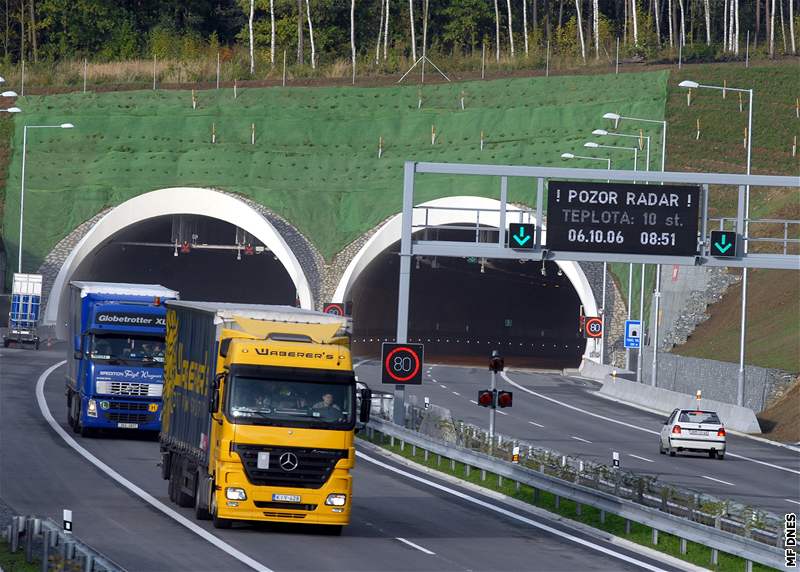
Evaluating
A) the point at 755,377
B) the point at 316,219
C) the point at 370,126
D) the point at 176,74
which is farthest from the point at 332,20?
the point at 755,377

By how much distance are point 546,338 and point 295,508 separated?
8216 cm

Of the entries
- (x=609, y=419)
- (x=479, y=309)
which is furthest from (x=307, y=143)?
(x=609, y=419)

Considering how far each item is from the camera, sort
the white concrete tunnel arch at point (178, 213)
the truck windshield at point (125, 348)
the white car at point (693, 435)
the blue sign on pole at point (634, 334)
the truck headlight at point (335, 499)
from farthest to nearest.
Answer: the white concrete tunnel arch at point (178, 213) → the blue sign on pole at point (634, 334) → the white car at point (693, 435) → the truck windshield at point (125, 348) → the truck headlight at point (335, 499)

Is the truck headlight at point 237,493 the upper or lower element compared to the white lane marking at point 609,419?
upper

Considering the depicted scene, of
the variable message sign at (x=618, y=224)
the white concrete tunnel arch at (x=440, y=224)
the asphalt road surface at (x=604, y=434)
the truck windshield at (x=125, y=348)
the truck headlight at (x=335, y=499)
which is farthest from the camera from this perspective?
the white concrete tunnel arch at (x=440, y=224)

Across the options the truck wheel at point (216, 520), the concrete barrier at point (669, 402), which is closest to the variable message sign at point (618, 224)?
the truck wheel at point (216, 520)

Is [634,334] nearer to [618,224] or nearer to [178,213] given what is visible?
[178,213]

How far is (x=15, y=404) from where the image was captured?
45.6m

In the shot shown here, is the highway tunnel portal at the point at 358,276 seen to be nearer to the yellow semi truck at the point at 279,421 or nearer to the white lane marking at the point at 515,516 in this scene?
the white lane marking at the point at 515,516

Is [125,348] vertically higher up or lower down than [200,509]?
higher up

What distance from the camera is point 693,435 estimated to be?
43.8 meters

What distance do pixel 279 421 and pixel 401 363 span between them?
14.8 m

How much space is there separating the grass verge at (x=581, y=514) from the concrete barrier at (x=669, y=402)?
59.8ft

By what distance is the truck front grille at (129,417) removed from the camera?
122 ft
